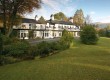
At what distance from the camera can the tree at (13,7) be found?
4186cm

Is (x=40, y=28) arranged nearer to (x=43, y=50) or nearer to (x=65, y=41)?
(x=65, y=41)

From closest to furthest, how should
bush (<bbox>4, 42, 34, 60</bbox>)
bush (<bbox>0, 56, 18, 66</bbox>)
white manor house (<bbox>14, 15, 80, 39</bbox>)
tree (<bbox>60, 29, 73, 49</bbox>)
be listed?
bush (<bbox>0, 56, 18, 66</bbox>), bush (<bbox>4, 42, 34, 60</bbox>), tree (<bbox>60, 29, 73, 49</bbox>), white manor house (<bbox>14, 15, 80, 39</bbox>)

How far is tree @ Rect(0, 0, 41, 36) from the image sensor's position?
41859mm

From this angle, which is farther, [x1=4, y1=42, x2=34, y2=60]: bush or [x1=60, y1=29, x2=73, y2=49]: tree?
[x1=60, y1=29, x2=73, y2=49]: tree

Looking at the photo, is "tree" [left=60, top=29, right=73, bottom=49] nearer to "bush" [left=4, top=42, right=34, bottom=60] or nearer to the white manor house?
"bush" [left=4, top=42, right=34, bottom=60]

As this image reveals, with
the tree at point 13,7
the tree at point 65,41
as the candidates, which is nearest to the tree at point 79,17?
the tree at point 65,41

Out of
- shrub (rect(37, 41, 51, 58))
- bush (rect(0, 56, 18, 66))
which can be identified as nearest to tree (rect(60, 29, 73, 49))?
shrub (rect(37, 41, 51, 58))

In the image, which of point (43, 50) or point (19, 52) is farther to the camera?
point (43, 50)

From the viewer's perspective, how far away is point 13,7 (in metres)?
42.6

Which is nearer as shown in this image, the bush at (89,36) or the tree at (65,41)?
the tree at (65,41)

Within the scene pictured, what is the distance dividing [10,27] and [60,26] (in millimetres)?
43976

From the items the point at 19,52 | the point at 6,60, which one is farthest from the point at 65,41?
the point at 6,60

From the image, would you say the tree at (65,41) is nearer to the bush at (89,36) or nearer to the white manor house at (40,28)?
the bush at (89,36)

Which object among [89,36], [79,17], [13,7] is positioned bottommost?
[89,36]
